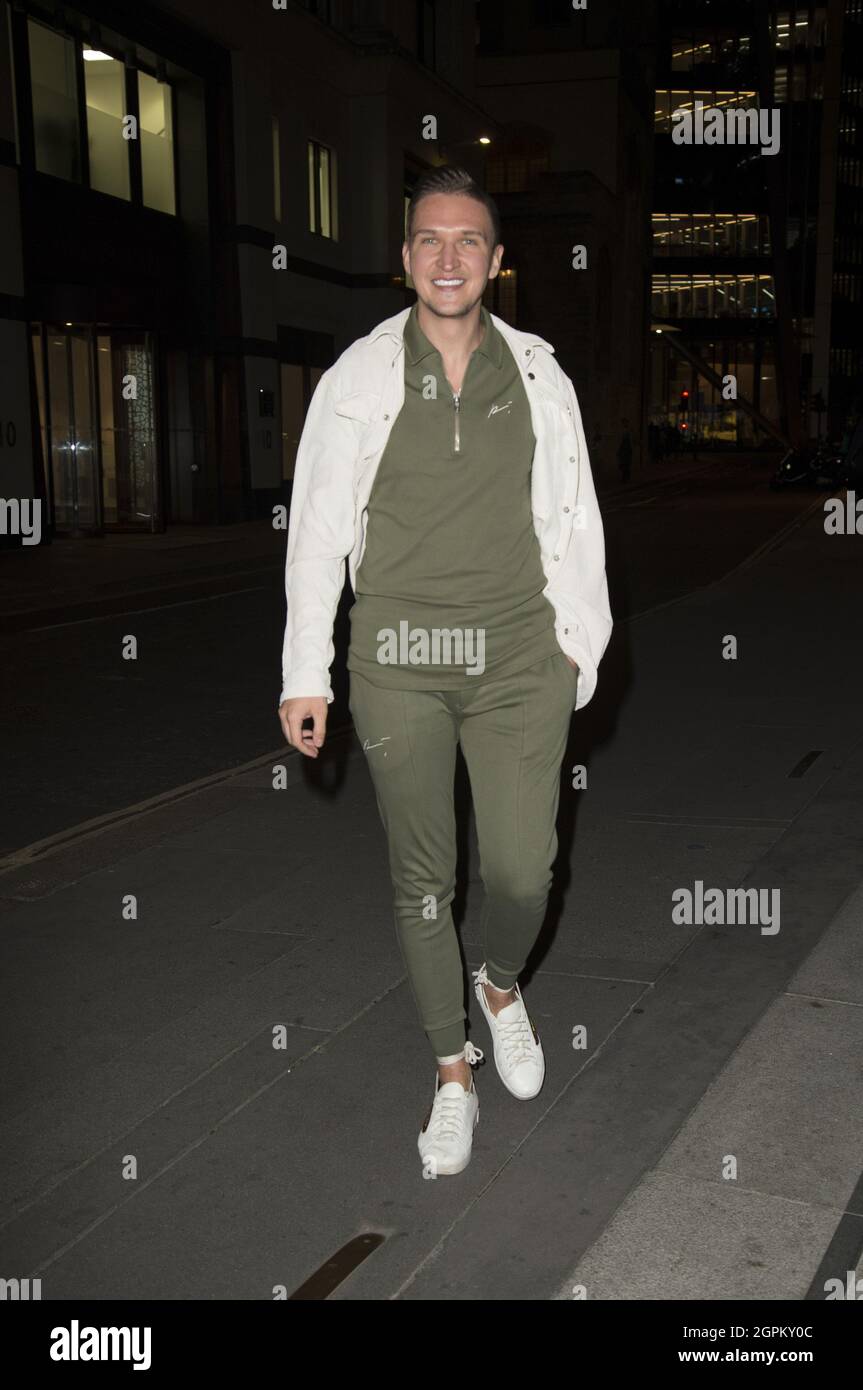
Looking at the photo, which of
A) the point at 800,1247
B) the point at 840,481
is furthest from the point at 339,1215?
the point at 840,481

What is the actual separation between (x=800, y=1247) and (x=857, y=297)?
105 m

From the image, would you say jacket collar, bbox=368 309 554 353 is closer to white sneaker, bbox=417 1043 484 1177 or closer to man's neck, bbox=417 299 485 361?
man's neck, bbox=417 299 485 361

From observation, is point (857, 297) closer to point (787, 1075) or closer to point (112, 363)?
point (112, 363)

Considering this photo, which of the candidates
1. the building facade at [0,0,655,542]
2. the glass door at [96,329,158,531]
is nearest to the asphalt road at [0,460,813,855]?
the building facade at [0,0,655,542]

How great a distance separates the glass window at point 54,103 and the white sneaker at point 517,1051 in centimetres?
1965

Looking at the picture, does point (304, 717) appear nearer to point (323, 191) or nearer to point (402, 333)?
point (402, 333)

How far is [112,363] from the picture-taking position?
23.2 meters

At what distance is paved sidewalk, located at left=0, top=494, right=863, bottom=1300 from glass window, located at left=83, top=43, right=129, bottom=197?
60.2 ft

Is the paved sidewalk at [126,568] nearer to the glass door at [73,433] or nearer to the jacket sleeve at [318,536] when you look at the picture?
the glass door at [73,433]

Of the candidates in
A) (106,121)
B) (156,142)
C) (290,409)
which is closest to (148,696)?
(106,121)

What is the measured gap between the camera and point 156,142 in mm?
23750

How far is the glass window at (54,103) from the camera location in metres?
20.0

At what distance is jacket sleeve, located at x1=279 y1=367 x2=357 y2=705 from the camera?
118 inches

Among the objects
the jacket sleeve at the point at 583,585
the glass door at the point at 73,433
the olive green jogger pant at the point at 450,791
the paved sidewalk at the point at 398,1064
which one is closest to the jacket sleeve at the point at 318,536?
the olive green jogger pant at the point at 450,791
